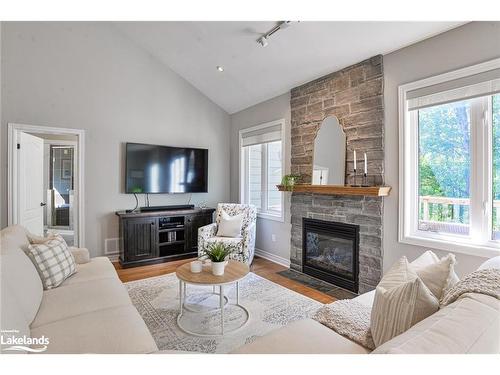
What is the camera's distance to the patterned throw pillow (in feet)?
6.64

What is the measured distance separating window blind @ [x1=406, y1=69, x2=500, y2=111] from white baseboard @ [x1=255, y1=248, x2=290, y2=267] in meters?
2.56

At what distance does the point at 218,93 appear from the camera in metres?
4.86

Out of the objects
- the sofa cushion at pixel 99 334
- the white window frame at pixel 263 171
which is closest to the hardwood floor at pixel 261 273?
the white window frame at pixel 263 171

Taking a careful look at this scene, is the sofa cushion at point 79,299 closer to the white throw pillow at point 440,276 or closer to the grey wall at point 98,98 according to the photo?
the white throw pillow at point 440,276

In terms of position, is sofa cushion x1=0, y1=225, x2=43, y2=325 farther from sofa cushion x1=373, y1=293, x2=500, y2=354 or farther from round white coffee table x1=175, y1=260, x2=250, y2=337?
sofa cushion x1=373, y1=293, x2=500, y2=354

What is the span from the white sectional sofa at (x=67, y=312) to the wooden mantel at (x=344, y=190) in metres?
2.30

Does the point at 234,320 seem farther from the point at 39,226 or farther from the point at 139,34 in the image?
the point at 139,34

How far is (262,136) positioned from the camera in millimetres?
4520

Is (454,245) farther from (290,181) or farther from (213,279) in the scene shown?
(213,279)

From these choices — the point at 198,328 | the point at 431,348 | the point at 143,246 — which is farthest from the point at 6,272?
the point at 143,246

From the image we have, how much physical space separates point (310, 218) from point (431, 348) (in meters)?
2.89

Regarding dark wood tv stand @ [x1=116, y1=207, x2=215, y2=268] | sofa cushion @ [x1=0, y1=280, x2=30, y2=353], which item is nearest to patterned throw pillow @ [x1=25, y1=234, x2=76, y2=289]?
sofa cushion @ [x1=0, y1=280, x2=30, y2=353]

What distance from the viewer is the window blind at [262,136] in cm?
427

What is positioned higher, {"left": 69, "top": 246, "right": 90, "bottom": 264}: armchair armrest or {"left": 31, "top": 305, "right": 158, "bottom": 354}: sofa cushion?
{"left": 69, "top": 246, "right": 90, "bottom": 264}: armchair armrest
